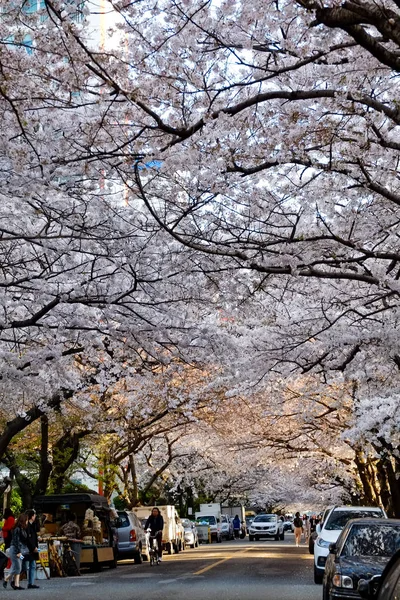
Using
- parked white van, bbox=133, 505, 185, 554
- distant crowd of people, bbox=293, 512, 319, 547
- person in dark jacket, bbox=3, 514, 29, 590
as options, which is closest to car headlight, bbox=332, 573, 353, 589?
person in dark jacket, bbox=3, 514, 29, 590

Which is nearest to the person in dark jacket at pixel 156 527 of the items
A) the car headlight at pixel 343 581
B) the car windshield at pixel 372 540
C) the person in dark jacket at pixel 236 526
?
the car windshield at pixel 372 540

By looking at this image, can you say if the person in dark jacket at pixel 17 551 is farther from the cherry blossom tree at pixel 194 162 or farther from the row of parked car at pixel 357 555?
the row of parked car at pixel 357 555

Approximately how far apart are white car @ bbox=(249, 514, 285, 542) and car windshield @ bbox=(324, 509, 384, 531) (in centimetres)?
4565

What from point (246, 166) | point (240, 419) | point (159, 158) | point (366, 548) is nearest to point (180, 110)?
point (159, 158)

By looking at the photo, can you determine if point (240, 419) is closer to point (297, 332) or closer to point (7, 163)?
point (297, 332)

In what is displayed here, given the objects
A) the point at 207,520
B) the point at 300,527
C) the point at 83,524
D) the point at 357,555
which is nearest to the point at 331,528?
the point at 357,555

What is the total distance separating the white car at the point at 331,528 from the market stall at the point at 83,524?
7.58 m

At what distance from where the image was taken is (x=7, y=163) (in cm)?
1291

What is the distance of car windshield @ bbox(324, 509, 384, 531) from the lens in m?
20.2

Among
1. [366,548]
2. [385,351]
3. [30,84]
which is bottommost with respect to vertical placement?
[366,548]

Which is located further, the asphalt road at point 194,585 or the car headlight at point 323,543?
the car headlight at point 323,543

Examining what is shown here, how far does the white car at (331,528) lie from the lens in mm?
19500

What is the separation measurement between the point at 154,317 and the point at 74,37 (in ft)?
33.5

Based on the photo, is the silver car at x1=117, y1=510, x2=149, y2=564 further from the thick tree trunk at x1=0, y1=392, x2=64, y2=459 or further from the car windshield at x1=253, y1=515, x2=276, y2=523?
A: the car windshield at x1=253, y1=515, x2=276, y2=523
